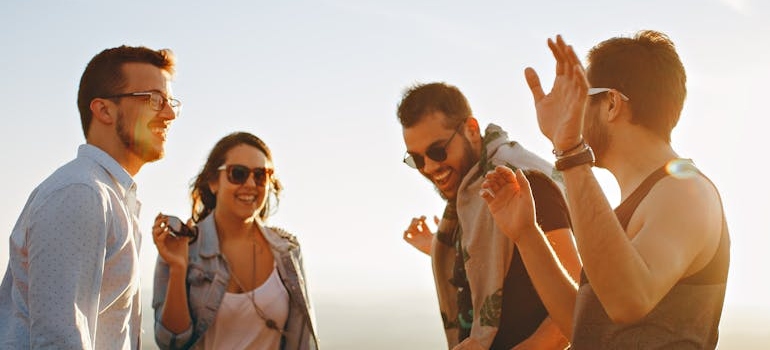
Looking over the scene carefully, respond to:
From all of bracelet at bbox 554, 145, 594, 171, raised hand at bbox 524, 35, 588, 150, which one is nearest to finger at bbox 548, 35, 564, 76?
raised hand at bbox 524, 35, 588, 150

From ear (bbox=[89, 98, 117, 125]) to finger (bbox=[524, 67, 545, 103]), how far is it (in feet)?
6.38

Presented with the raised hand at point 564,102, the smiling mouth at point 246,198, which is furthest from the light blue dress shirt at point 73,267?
the smiling mouth at point 246,198

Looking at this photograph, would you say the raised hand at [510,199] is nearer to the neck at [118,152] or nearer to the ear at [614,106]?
the ear at [614,106]

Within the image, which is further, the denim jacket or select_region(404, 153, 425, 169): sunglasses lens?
the denim jacket

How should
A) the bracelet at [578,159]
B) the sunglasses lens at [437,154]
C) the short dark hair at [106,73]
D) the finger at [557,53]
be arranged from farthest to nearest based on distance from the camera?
the sunglasses lens at [437,154] < the short dark hair at [106,73] < the finger at [557,53] < the bracelet at [578,159]

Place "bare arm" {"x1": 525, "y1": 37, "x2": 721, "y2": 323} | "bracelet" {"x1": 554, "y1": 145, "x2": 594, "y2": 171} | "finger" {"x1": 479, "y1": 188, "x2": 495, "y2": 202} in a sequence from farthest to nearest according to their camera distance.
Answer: "finger" {"x1": 479, "y1": 188, "x2": 495, "y2": 202} < "bracelet" {"x1": 554, "y1": 145, "x2": 594, "y2": 171} < "bare arm" {"x1": 525, "y1": 37, "x2": 721, "y2": 323}

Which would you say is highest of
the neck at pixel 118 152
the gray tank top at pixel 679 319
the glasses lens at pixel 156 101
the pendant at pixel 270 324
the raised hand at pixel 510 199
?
the glasses lens at pixel 156 101

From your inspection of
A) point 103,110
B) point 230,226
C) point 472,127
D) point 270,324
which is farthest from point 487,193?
point 230,226

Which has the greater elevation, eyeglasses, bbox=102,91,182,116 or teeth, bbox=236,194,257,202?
eyeglasses, bbox=102,91,182,116

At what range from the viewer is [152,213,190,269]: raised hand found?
5.64 meters

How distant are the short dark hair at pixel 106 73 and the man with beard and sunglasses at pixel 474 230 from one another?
5.17 ft

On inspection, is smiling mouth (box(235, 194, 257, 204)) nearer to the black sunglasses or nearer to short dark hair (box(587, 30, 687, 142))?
the black sunglasses

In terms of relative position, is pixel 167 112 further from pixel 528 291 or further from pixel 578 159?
pixel 578 159

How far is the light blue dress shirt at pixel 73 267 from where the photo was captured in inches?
119
